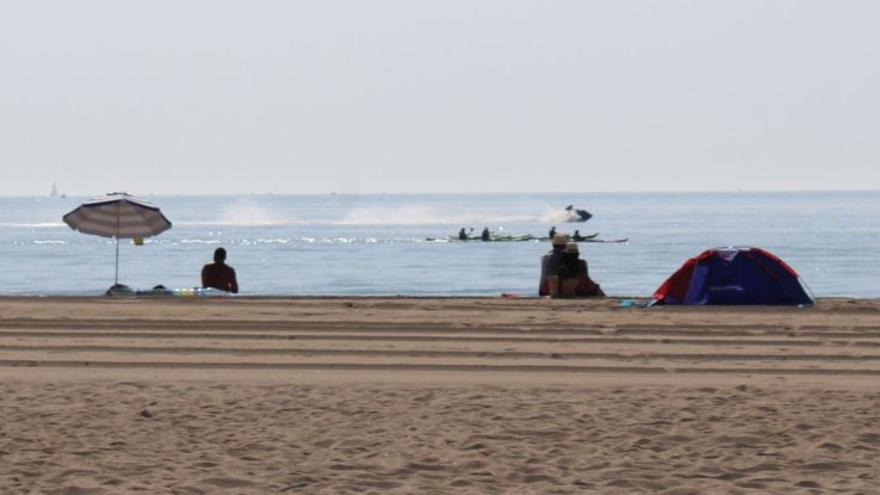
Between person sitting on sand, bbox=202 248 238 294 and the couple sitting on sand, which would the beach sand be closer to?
the couple sitting on sand

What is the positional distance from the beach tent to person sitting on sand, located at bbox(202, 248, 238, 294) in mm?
6884

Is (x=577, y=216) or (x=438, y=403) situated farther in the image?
(x=577, y=216)

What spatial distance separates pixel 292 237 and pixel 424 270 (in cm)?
4370

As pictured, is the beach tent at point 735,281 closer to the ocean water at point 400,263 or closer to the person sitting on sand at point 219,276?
the person sitting on sand at point 219,276

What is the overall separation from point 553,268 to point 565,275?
0.76 ft

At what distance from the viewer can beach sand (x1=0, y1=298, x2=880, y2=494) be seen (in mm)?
8930

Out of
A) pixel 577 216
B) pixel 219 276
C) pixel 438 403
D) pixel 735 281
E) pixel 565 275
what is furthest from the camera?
pixel 577 216

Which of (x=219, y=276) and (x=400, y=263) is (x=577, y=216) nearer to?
(x=400, y=263)

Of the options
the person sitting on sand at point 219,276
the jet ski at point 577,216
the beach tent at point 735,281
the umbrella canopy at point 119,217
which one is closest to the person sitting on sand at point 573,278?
the beach tent at point 735,281

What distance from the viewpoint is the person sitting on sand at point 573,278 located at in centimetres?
2130

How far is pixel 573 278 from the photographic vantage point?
21.5 meters

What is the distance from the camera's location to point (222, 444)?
32.0ft


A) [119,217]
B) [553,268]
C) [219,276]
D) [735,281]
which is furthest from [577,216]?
[735,281]

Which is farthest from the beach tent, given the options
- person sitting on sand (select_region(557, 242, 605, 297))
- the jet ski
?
the jet ski
